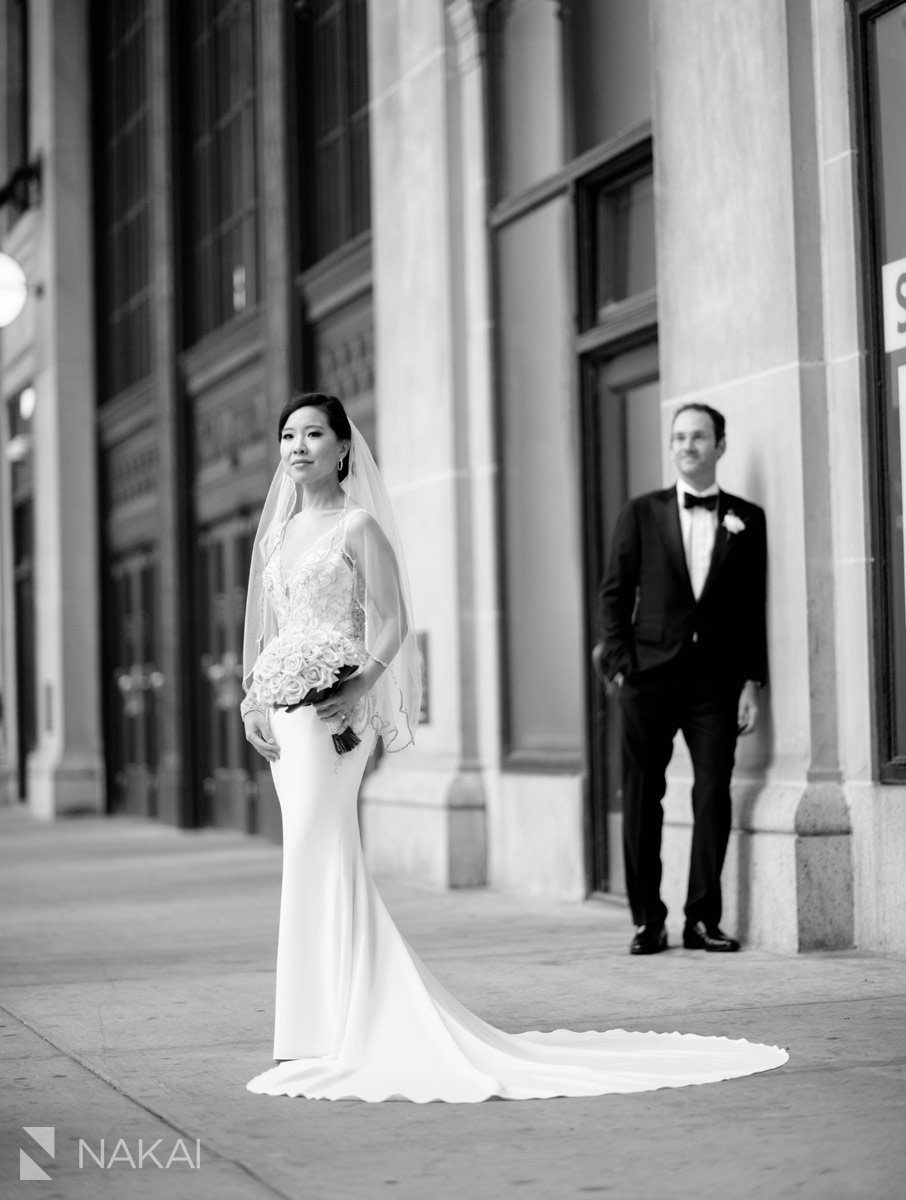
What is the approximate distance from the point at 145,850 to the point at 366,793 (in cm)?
400

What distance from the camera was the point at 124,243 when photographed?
2050cm

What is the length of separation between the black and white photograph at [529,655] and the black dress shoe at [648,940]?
0.19ft

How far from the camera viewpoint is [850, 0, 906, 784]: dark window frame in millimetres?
7984

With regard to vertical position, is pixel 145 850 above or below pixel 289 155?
below

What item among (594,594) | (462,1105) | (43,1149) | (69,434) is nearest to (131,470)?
(69,434)

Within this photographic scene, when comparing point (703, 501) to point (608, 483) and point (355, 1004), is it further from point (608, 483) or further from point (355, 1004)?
point (355, 1004)

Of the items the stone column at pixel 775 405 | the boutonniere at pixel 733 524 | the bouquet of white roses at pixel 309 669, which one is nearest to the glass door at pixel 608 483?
the stone column at pixel 775 405

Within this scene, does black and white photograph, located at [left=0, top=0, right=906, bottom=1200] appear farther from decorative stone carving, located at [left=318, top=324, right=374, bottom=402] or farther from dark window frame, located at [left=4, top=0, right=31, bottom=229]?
dark window frame, located at [left=4, top=0, right=31, bottom=229]

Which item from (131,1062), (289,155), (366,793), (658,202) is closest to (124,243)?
(289,155)

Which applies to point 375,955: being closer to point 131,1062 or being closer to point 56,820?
point 131,1062

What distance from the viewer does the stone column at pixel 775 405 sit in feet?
26.7

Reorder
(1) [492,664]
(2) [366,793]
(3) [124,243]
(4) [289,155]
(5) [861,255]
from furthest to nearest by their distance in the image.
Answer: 1. (3) [124,243]
2. (4) [289,155]
3. (2) [366,793]
4. (1) [492,664]
5. (5) [861,255]

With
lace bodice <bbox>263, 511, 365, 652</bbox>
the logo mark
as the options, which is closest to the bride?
lace bodice <bbox>263, 511, 365, 652</bbox>

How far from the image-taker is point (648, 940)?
8234 millimetres
